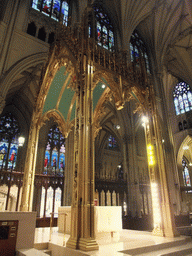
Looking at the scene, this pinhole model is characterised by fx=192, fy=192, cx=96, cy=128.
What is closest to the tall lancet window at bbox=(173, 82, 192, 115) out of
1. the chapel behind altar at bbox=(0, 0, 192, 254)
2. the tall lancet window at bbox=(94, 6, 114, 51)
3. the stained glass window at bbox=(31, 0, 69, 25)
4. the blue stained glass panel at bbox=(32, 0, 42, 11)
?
the chapel behind altar at bbox=(0, 0, 192, 254)

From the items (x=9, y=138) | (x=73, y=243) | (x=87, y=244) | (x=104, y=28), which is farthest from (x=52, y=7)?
(x=87, y=244)

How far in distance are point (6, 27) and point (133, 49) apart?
11000mm

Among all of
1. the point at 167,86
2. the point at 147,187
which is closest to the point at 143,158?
the point at 147,187

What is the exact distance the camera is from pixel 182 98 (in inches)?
816

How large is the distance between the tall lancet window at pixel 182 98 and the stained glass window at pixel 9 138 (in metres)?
16.6

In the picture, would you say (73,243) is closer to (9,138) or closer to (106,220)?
(106,220)

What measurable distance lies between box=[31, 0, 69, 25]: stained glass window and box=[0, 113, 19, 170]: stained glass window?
9.12 m

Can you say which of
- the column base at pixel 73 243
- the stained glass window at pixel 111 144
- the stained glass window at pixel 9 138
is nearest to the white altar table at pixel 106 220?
the column base at pixel 73 243

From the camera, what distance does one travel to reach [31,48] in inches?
440

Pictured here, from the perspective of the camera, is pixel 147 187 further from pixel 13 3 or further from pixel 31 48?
pixel 13 3

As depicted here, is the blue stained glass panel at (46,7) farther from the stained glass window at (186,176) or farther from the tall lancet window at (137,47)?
the stained glass window at (186,176)

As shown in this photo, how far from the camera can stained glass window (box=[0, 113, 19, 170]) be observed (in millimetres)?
15823

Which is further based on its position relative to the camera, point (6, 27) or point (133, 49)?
point (133, 49)

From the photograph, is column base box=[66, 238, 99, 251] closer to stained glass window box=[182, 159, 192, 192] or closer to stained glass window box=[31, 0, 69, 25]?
stained glass window box=[31, 0, 69, 25]
